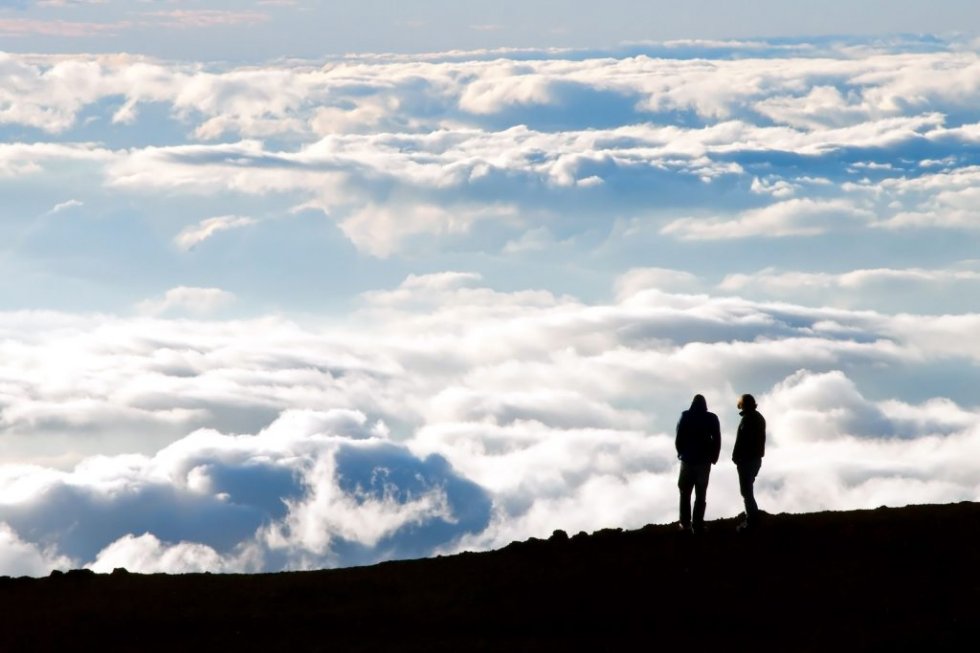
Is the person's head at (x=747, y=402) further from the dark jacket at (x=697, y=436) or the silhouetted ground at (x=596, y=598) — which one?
the silhouetted ground at (x=596, y=598)

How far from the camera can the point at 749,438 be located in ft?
79.7

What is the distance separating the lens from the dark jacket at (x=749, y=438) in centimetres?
2425

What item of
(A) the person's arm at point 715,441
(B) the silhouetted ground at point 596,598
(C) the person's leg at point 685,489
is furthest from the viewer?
(C) the person's leg at point 685,489

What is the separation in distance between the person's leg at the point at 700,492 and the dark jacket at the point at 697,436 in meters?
0.23

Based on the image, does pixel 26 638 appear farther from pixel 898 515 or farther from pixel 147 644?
pixel 898 515

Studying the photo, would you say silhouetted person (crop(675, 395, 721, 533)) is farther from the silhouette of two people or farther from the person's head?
the person's head

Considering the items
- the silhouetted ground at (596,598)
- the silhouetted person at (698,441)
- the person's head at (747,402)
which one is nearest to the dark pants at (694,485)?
the silhouetted person at (698,441)

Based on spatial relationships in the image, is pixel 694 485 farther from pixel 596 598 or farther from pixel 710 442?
pixel 596 598

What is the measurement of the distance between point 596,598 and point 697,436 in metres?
4.16

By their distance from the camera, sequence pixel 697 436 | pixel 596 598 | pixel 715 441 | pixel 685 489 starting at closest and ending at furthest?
1. pixel 596 598
2. pixel 715 441
3. pixel 697 436
4. pixel 685 489

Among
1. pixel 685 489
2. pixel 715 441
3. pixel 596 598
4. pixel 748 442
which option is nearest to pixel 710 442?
pixel 715 441

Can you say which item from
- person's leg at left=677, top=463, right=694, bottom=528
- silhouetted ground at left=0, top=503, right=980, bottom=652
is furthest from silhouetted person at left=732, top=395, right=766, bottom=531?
silhouetted ground at left=0, top=503, right=980, bottom=652

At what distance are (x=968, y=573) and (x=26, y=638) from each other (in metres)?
17.5

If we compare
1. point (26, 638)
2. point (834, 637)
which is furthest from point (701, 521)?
point (26, 638)
